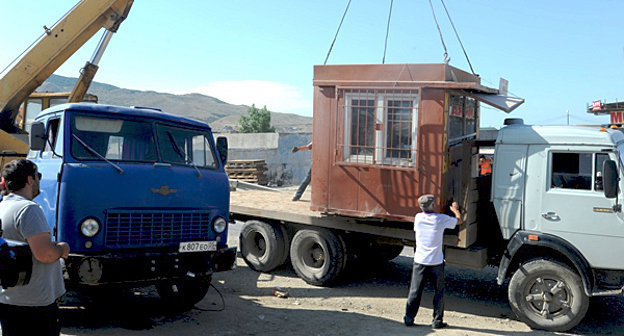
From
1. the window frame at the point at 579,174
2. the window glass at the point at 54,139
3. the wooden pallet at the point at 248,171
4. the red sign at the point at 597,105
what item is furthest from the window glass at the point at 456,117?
the red sign at the point at 597,105

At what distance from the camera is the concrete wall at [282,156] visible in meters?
24.2

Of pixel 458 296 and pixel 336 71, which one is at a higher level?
pixel 336 71

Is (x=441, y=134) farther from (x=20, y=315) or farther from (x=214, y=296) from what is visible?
(x=20, y=315)

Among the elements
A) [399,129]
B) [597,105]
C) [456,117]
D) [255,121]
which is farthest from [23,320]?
[255,121]

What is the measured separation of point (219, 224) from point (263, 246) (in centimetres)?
309

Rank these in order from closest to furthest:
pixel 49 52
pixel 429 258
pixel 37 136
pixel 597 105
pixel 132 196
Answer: pixel 132 196
pixel 37 136
pixel 429 258
pixel 49 52
pixel 597 105

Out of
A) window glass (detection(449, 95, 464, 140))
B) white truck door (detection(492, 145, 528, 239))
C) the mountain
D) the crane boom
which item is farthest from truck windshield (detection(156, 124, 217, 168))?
the mountain

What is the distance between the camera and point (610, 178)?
19.4 feet

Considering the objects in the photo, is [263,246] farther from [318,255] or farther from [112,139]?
[112,139]

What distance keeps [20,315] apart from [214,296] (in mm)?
4124

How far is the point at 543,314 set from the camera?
6.27 metres

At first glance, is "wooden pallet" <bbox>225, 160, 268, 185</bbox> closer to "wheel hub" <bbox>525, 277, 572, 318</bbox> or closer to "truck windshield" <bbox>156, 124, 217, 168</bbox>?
"truck windshield" <bbox>156, 124, 217, 168</bbox>

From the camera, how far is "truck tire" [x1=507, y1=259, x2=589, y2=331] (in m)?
6.11

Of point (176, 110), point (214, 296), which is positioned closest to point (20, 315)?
point (214, 296)
